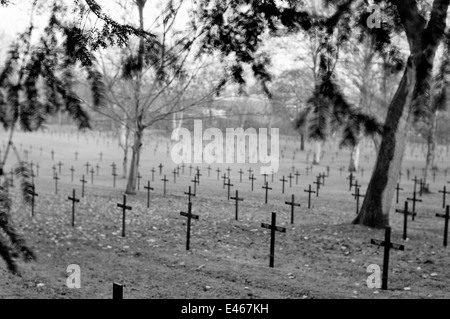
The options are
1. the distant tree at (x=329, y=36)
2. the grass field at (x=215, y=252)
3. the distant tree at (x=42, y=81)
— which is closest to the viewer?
the distant tree at (x=42, y=81)

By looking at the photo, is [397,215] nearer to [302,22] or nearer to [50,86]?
[302,22]

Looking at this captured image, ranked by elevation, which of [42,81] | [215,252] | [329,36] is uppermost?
[329,36]

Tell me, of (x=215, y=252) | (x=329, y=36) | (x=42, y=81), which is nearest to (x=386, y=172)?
(x=215, y=252)

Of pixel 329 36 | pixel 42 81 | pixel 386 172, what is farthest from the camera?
pixel 386 172

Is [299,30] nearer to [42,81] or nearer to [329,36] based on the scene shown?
[329,36]

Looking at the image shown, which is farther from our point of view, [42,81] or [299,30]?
[299,30]

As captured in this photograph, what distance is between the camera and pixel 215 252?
8445mm

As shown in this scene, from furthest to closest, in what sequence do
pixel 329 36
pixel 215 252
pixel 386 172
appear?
pixel 386 172
pixel 215 252
pixel 329 36

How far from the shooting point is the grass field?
6.29m

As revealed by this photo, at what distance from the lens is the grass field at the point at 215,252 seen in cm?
629

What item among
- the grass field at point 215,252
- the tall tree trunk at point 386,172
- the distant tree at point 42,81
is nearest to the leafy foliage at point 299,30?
the distant tree at point 42,81

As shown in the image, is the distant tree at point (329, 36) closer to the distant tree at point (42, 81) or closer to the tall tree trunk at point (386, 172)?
the distant tree at point (42, 81)
